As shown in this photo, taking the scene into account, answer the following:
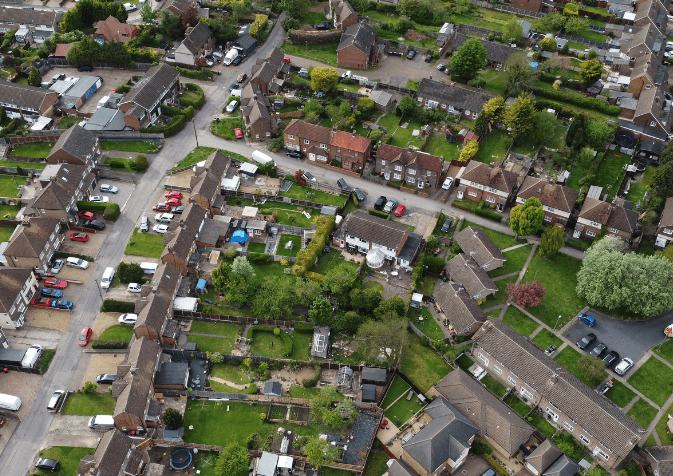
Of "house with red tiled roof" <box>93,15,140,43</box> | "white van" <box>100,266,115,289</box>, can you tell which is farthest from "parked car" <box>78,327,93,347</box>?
"house with red tiled roof" <box>93,15,140,43</box>

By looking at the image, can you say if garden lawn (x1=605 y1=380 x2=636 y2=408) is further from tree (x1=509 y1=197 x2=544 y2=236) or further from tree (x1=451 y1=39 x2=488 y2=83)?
tree (x1=451 y1=39 x2=488 y2=83)

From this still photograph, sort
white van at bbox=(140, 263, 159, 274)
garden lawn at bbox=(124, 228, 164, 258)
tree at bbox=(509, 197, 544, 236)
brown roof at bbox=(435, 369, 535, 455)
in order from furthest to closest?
tree at bbox=(509, 197, 544, 236) < garden lawn at bbox=(124, 228, 164, 258) < white van at bbox=(140, 263, 159, 274) < brown roof at bbox=(435, 369, 535, 455)

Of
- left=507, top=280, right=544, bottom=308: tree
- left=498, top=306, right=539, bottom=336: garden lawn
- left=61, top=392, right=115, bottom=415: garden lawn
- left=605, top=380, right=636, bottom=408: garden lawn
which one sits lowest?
left=61, top=392, right=115, bottom=415: garden lawn

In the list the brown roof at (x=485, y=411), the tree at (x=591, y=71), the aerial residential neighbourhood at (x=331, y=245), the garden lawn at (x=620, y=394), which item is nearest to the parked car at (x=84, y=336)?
the aerial residential neighbourhood at (x=331, y=245)

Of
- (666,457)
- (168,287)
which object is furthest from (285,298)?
(666,457)

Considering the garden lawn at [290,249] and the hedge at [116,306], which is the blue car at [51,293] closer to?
the hedge at [116,306]
